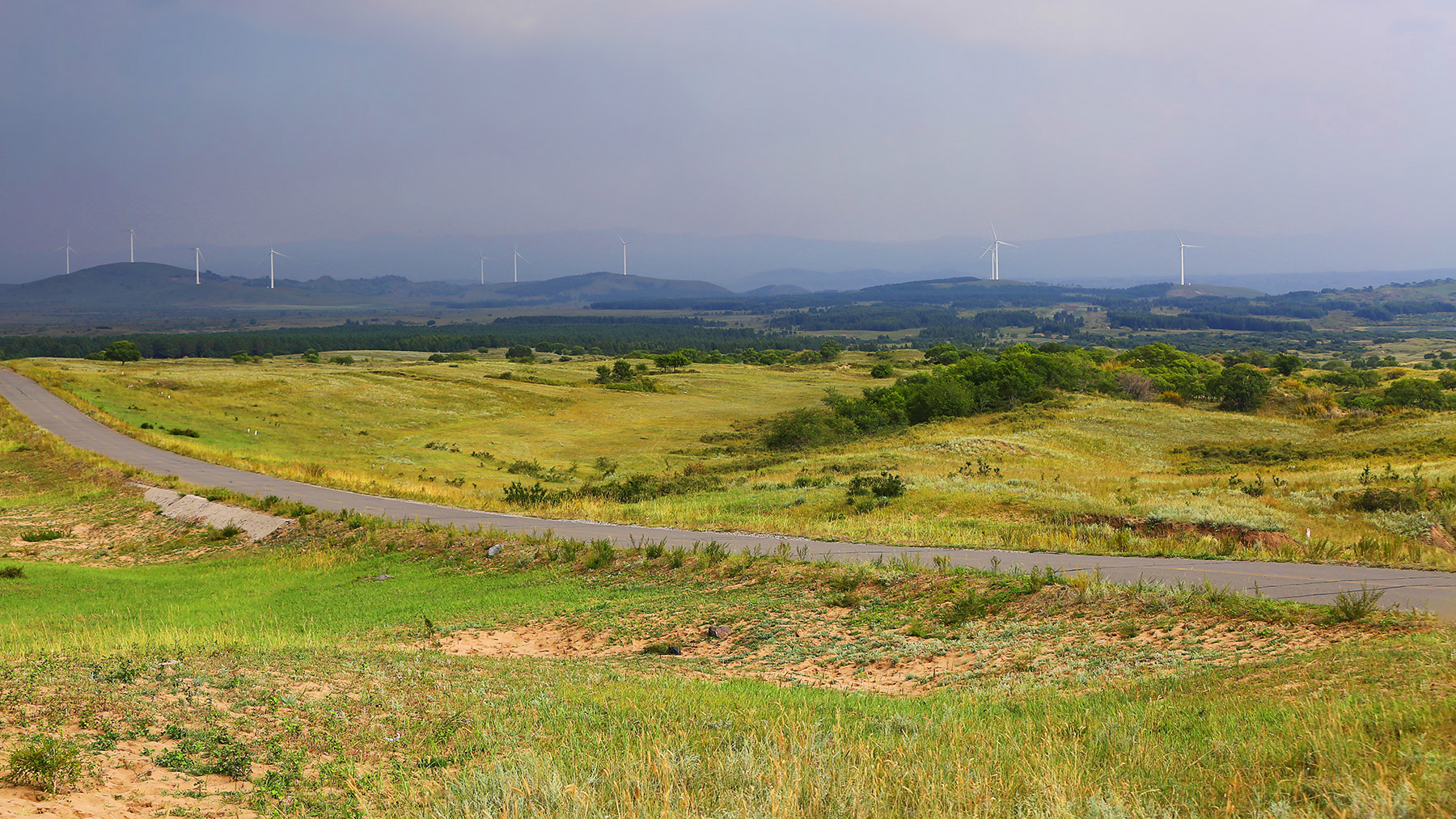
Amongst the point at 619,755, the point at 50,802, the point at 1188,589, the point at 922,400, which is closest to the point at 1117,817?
the point at 619,755

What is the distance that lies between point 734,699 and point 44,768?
5434mm

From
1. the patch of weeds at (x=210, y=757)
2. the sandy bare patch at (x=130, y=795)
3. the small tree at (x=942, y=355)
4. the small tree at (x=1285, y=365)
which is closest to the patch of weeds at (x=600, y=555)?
the patch of weeds at (x=210, y=757)

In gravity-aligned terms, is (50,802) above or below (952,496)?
above

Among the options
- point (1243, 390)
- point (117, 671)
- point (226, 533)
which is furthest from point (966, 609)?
point (1243, 390)

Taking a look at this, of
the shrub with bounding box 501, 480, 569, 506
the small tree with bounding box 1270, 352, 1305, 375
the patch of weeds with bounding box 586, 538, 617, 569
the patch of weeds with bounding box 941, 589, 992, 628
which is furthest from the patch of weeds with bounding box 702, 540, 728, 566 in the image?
the small tree with bounding box 1270, 352, 1305, 375

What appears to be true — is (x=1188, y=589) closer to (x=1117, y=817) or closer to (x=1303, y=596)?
(x=1303, y=596)

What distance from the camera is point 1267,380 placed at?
6862 centimetres

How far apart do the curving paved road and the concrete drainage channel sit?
1.93 metres

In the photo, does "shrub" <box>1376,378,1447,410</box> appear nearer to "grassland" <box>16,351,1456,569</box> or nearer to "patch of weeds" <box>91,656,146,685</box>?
"grassland" <box>16,351,1456,569</box>

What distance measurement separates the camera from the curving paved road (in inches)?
531

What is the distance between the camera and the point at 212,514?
25734mm

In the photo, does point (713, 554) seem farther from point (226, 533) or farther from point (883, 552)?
point (226, 533)

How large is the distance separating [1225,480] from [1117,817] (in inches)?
1314

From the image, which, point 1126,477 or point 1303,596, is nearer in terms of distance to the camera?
point 1303,596
